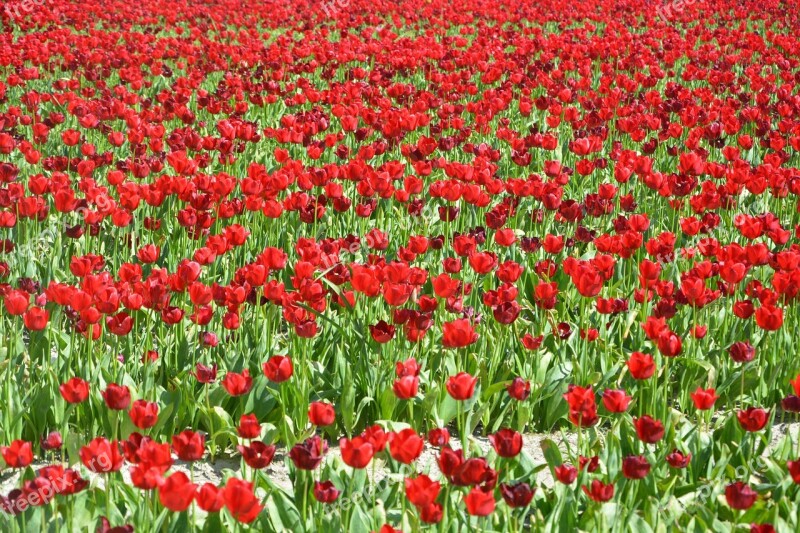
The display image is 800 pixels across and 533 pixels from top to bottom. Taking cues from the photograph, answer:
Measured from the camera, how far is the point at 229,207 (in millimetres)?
4914

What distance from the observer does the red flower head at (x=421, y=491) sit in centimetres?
227

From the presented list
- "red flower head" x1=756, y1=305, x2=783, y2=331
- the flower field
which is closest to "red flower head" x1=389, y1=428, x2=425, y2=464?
the flower field

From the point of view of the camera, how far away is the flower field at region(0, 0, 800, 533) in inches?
106

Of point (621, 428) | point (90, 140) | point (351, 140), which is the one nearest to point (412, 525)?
point (621, 428)

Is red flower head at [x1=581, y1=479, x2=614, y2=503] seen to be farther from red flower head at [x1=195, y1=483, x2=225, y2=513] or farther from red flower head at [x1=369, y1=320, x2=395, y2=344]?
red flower head at [x1=369, y1=320, x2=395, y2=344]

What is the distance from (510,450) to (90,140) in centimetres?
579

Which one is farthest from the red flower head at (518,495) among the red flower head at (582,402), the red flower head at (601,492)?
the red flower head at (582,402)

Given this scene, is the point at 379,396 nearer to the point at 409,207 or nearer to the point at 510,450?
the point at 510,450

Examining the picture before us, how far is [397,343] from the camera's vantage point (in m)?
3.95

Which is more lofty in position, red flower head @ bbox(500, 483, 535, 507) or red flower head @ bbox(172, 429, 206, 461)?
red flower head @ bbox(172, 429, 206, 461)

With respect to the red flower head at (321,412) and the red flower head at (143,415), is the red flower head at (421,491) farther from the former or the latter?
the red flower head at (143,415)

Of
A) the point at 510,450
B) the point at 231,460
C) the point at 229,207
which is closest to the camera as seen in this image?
the point at 510,450

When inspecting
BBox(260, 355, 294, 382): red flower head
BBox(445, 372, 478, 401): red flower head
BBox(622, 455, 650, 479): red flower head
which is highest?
BBox(445, 372, 478, 401): red flower head

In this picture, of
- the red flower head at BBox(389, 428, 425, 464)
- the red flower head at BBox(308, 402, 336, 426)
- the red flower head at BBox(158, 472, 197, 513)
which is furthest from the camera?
the red flower head at BBox(308, 402, 336, 426)
